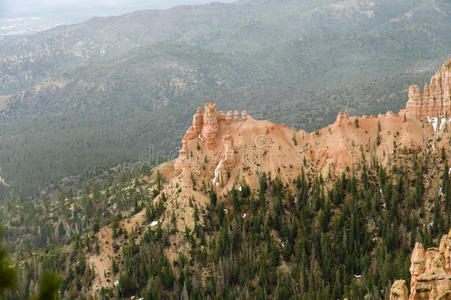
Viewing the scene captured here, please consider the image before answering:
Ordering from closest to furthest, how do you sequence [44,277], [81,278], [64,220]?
[44,277], [81,278], [64,220]

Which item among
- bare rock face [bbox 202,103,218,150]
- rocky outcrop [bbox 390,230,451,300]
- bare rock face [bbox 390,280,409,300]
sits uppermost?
bare rock face [bbox 202,103,218,150]

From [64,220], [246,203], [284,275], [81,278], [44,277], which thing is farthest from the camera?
[64,220]

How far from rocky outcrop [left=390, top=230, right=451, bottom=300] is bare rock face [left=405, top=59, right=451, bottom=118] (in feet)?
225

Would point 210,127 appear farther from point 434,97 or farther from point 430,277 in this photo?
point 430,277

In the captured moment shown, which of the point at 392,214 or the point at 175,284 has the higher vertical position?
the point at 392,214

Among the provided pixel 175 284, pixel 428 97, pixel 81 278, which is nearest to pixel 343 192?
pixel 428 97

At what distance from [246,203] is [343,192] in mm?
22390

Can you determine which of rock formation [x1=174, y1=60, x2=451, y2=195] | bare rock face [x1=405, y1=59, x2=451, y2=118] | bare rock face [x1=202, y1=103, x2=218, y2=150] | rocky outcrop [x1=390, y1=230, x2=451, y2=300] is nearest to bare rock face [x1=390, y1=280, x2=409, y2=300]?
rocky outcrop [x1=390, y1=230, x2=451, y2=300]

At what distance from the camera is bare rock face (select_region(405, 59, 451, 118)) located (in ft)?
401

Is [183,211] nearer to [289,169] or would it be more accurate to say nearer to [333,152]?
[289,169]

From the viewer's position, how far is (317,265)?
103000mm

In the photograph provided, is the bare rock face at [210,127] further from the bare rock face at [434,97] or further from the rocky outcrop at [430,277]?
the rocky outcrop at [430,277]

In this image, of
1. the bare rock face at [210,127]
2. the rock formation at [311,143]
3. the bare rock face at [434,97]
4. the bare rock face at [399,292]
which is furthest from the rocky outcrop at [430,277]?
the bare rock face at [210,127]

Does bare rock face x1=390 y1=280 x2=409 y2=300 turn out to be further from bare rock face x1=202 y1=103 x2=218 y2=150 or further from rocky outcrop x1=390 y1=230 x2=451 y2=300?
bare rock face x1=202 y1=103 x2=218 y2=150
